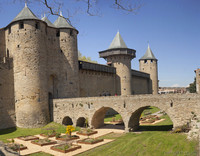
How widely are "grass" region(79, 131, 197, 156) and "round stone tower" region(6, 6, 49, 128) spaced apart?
35.0ft

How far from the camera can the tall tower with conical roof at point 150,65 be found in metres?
44.6

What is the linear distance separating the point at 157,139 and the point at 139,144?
126 cm

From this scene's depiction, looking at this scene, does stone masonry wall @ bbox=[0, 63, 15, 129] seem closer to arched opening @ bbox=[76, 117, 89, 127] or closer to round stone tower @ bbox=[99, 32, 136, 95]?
arched opening @ bbox=[76, 117, 89, 127]

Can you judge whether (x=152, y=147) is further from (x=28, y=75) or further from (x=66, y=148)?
(x=28, y=75)

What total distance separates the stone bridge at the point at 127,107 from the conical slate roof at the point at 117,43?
50.2ft

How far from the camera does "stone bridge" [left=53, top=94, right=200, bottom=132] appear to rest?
1563 centimetres

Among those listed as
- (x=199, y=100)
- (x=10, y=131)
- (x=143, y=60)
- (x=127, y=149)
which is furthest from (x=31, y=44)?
(x=143, y=60)

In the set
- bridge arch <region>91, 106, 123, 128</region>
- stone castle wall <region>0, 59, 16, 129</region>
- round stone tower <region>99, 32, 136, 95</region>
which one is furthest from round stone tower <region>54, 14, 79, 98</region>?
round stone tower <region>99, 32, 136, 95</region>

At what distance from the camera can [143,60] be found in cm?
4506

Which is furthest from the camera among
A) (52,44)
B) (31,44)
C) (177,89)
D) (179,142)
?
(177,89)

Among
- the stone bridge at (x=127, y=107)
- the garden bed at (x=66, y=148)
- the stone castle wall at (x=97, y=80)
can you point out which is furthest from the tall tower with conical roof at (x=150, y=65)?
the garden bed at (x=66, y=148)

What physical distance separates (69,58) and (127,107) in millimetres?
10771

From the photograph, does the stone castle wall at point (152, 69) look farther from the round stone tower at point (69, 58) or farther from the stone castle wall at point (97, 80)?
the round stone tower at point (69, 58)

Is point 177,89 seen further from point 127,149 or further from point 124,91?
point 127,149
